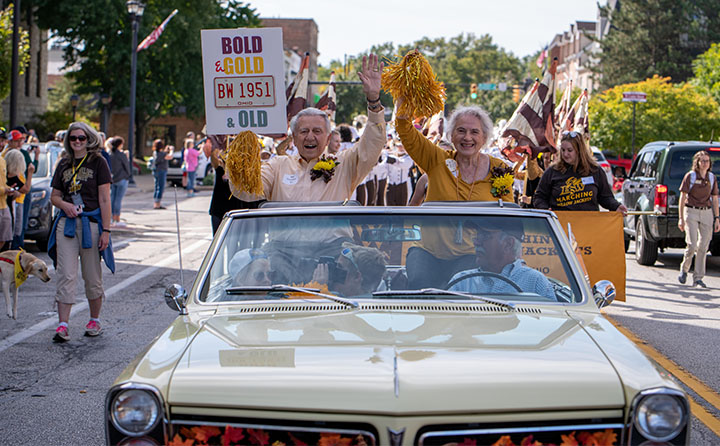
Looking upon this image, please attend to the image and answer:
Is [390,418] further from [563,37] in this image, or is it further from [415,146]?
[563,37]

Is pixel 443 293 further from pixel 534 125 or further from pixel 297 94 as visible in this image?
pixel 297 94

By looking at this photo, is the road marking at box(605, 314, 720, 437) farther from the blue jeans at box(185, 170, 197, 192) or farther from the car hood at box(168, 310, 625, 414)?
the blue jeans at box(185, 170, 197, 192)

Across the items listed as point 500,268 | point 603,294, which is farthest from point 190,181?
point 603,294

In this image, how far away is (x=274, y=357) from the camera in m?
3.26

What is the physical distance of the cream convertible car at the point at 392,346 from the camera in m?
2.97

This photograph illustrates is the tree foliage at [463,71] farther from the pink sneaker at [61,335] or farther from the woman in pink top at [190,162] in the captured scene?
the pink sneaker at [61,335]

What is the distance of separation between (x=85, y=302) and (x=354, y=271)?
6600 millimetres

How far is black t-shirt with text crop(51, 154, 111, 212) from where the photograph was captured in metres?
7.89

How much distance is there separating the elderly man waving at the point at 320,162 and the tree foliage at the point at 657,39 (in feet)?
185

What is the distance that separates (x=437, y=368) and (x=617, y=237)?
513cm

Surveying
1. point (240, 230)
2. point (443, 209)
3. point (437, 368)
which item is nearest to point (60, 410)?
point (240, 230)

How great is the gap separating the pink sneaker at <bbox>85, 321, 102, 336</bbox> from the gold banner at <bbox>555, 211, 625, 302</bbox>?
426 cm

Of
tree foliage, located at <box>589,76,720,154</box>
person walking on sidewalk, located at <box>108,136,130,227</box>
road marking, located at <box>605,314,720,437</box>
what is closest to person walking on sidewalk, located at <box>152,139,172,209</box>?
person walking on sidewalk, located at <box>108,136,130,227</box>

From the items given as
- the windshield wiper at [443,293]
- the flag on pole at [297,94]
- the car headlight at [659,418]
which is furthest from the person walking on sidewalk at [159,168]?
the car headlight at [659,418]
